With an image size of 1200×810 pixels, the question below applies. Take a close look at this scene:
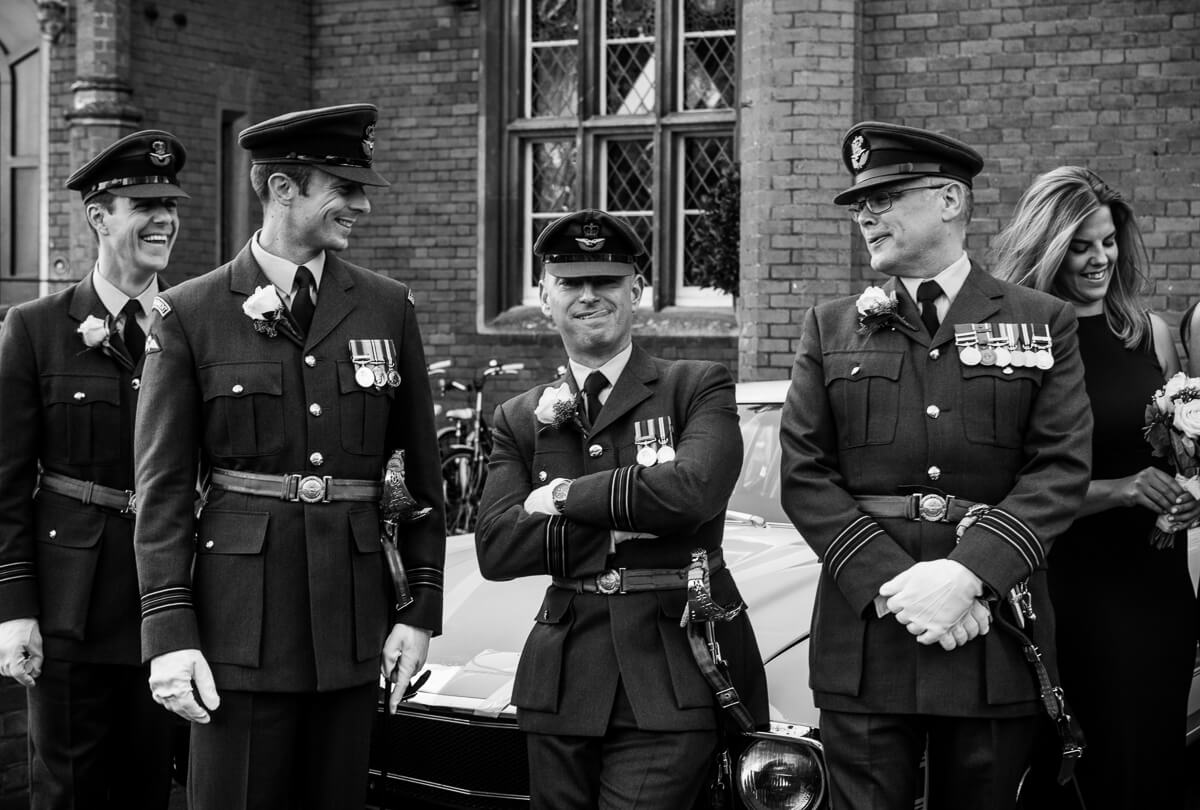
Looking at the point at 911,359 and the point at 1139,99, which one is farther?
the point at 1139,99

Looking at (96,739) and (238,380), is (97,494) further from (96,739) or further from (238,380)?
(238,380)

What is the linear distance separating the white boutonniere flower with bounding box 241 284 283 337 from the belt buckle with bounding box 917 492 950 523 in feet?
4.73

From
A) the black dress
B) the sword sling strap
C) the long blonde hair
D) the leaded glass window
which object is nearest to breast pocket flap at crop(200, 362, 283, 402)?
the sword sling strap

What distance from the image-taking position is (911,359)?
3365mm

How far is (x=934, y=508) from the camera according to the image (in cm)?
325

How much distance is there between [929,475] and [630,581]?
70cm

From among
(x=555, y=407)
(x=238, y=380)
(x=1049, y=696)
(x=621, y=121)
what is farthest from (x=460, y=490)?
(x=1049, y=696)

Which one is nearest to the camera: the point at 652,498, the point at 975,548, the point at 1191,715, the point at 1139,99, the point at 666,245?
the point at 975,548

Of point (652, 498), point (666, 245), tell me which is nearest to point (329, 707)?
point (652, 498)

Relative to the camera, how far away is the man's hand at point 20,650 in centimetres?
383

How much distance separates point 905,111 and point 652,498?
5896 millimetres

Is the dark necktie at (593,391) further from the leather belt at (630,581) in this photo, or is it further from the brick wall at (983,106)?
the brick wall at (983,106)

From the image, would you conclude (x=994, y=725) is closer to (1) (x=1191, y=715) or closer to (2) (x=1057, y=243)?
(2) (x=1057, y=243)

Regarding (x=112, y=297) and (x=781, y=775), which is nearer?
(x=781, y=775)
